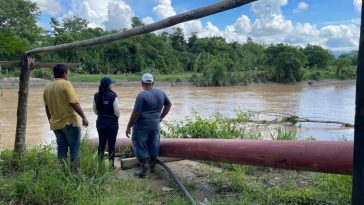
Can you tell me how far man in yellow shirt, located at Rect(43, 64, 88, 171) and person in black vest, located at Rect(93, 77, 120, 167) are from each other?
627 mm

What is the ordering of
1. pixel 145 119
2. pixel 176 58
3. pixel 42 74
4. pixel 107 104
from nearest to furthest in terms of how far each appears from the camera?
pixel 107 104 → pixel 145 119 → pixel 42 74 → pixel 176 58

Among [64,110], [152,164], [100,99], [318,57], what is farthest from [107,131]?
[318,57]

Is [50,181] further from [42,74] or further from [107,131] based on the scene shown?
[42,74]

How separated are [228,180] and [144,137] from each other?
1.26 metres

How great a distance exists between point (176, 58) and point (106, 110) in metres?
57.4

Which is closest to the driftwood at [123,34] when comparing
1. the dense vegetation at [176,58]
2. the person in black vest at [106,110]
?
the person in black vest at [106,110]

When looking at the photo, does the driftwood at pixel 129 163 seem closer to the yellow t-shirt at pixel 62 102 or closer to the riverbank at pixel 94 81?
the yellow t-shirt at pixel 62 102

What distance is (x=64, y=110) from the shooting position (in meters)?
4.93

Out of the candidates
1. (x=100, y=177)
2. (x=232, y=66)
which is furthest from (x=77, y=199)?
(x=232, y=66)

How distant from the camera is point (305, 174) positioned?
5.93 metres

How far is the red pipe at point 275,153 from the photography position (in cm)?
406

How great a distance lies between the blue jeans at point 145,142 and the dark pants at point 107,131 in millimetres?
279

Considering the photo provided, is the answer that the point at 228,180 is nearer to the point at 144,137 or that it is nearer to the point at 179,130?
the point at 144,137

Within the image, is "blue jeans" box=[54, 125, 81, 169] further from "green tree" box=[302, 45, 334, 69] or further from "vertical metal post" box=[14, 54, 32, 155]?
"green tree" box=[302, 45, 334, 69]
